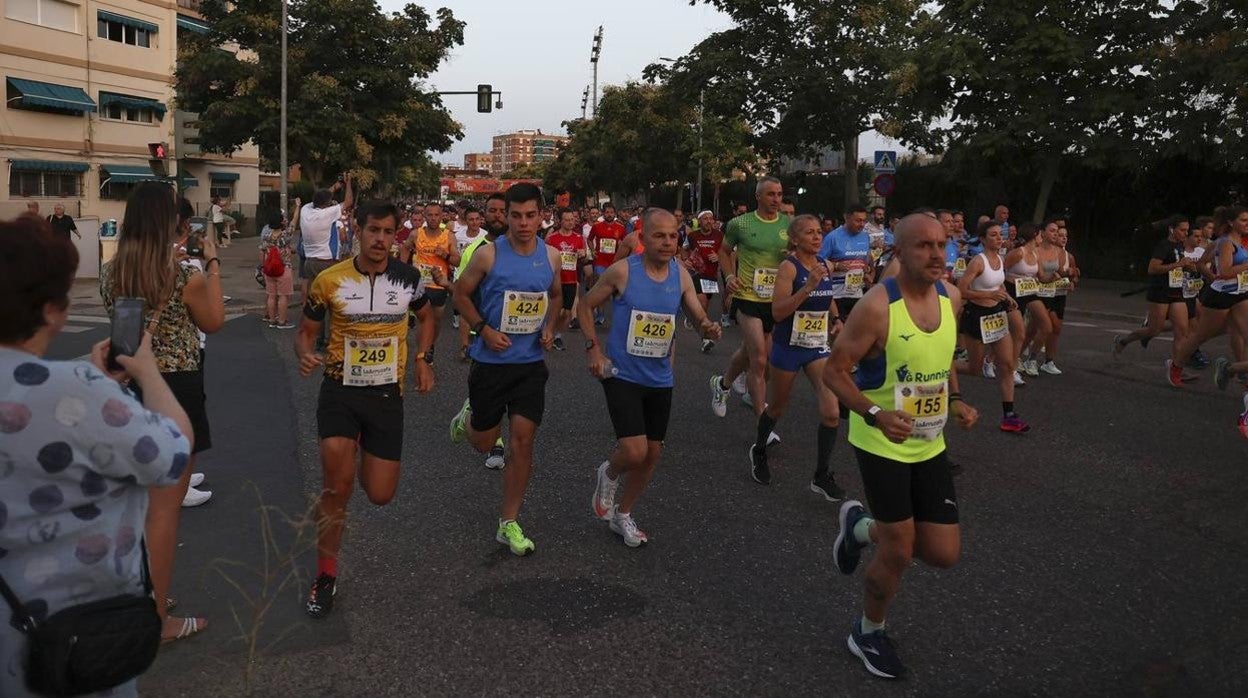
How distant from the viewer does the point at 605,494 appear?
5449mm

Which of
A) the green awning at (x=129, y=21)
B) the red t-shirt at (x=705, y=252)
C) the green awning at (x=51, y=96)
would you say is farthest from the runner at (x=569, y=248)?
the green awning at (x=129, y=21)

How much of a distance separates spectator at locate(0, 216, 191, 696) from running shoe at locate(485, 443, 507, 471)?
15.3ft

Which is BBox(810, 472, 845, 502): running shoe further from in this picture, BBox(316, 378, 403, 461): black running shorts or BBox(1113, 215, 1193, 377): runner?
BBox(1113, 215, 1193, 377): runner

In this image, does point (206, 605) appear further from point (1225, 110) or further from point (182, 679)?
point (1225, 110)

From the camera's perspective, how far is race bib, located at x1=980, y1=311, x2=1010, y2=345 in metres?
8.20

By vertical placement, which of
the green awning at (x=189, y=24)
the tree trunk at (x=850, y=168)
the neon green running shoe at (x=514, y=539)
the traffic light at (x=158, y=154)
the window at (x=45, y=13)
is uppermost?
the green awning at (x=189, y=24)

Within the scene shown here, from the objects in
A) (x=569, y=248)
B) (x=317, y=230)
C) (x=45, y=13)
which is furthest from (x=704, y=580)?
(x=45, y=13)

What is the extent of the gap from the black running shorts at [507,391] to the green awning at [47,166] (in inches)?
1433

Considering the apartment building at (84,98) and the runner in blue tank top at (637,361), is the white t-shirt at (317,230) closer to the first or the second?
the runner in blue tank top at (637,361)

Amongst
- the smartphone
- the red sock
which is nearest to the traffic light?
the red sock

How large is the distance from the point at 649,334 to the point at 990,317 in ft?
13.8

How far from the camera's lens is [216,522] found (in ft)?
17.9

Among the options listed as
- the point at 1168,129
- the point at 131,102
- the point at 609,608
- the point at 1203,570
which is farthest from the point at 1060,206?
the point at 131,102

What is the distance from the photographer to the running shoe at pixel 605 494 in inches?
214
